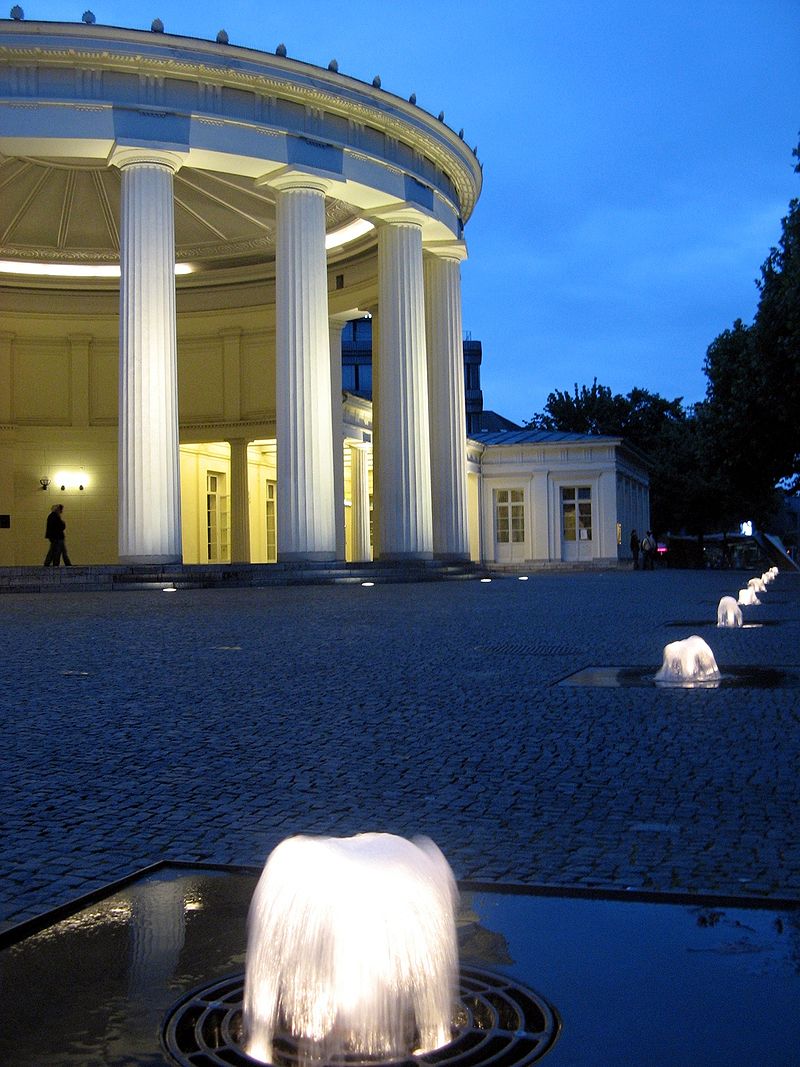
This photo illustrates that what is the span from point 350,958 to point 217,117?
88.1ft

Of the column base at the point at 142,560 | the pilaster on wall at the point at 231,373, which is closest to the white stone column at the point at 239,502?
the pilaster on wall at the point at 231,373

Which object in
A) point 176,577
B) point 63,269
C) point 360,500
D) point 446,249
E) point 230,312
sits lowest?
point 176,577

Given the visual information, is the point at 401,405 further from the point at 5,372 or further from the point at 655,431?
the point at 655,431

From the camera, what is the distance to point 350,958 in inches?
102

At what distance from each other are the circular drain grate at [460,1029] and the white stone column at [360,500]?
4197cm

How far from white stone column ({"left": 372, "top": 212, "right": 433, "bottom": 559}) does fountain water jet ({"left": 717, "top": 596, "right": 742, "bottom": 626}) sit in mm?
17084

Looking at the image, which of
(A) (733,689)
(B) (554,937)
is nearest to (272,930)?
(B) (554,937)

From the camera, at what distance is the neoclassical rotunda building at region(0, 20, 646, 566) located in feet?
85.0

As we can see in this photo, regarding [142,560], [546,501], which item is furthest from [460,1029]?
[546,501]

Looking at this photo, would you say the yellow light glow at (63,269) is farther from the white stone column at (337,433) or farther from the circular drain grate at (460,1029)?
the circular drain grate at (460,1029)

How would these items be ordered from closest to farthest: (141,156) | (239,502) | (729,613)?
(729,613), (141,156), (239,502)

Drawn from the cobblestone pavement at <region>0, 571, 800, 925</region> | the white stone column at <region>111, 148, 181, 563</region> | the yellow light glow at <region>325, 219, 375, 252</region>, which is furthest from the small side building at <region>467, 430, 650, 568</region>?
the cobblestone pavement at <region>0, 571, 800, 925</region>

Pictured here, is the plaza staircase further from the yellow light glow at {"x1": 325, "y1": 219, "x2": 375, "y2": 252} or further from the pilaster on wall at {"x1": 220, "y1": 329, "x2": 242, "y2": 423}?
the pilaster on wall at {"x1": 220, "y1": 329, "x2": 242, "y2": 423}

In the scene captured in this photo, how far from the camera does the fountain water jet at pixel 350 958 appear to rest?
254 centimetres
